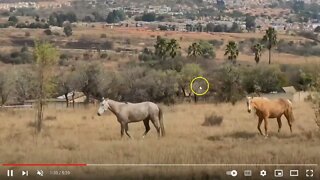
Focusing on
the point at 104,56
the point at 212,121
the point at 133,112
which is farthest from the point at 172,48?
the point at 133,112

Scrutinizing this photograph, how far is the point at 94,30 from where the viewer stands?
87562 mm

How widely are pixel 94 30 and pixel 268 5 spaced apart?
5793 cm

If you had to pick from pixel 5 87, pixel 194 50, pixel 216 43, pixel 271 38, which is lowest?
pixel 5 87

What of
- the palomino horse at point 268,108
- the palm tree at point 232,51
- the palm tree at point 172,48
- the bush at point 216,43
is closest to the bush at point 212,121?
the palomino horse at point 268,108

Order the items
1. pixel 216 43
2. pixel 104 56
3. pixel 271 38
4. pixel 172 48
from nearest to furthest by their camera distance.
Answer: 1. pixel 172 48
2. pixel 271 38
3. pixel 104 56
4. pixel 216 43

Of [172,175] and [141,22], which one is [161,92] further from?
[141,22]

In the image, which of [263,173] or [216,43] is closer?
[263,173]

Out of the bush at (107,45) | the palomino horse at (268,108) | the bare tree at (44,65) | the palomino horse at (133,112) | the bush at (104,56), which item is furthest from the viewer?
the bush at (107,45)

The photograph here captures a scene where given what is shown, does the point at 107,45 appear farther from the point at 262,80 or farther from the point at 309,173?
the point at 309,173
